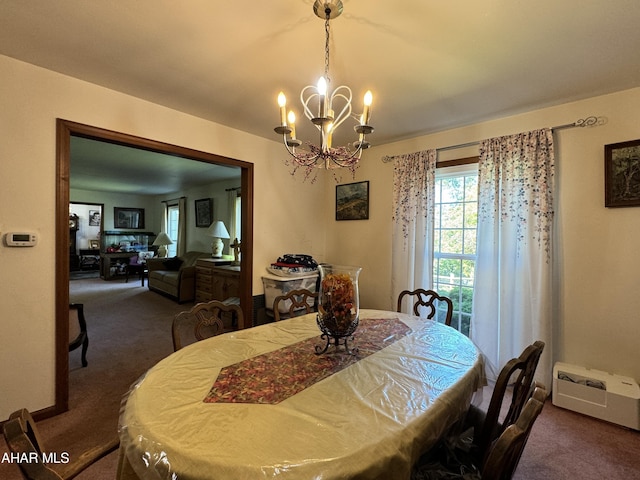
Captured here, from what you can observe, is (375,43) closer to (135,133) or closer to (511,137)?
(511,137)

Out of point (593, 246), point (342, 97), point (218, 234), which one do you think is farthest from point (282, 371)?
point (218, 234)

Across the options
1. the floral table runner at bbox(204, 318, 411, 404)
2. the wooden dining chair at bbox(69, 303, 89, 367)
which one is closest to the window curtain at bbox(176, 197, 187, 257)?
the wooden dining chair at bbox(69, 303, 89, 367)

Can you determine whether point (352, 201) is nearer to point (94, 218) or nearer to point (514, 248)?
point (514, 248)

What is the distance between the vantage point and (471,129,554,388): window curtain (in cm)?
236

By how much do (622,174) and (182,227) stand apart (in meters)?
→ 7.70

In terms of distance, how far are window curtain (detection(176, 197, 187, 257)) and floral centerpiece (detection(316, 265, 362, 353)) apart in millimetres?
6704

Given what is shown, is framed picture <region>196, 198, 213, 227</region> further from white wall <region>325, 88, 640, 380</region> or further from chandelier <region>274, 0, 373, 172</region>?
white wall <region>325, 88, 640, 380</region>

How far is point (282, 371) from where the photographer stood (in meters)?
1.24

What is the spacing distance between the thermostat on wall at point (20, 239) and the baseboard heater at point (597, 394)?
393cm

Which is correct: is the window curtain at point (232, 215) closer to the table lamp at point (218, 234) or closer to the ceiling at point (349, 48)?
the table lamp at point (218, 234)

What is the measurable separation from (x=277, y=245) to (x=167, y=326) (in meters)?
2.08

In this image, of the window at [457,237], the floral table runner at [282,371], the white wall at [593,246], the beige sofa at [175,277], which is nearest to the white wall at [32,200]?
the floral table runner at [282,371]

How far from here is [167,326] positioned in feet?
13.4

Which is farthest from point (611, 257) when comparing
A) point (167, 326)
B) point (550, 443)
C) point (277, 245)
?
point (167, 326)
